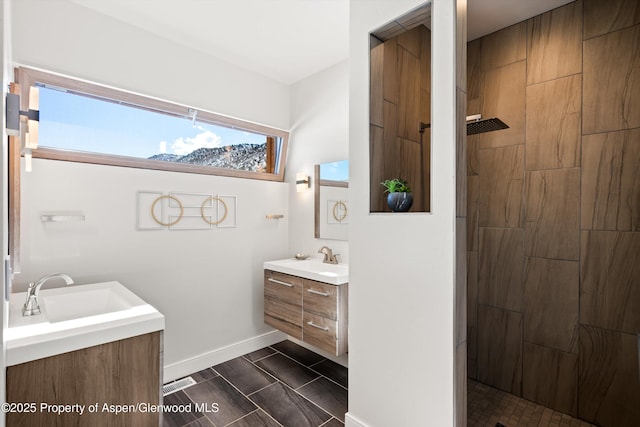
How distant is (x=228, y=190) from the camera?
9.92 ft

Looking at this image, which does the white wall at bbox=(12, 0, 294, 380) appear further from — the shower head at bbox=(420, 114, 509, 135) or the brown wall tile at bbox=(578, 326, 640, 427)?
the brown wall tile at bbox=(578, 326, 640, 427)

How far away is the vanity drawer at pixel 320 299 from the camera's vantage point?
94.2 inches

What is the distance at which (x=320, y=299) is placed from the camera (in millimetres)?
2486

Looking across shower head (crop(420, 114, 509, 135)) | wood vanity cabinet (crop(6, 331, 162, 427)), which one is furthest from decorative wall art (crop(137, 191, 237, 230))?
shower head (crop(420, 114, 509, 135))

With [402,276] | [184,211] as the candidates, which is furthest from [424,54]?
[184,211]

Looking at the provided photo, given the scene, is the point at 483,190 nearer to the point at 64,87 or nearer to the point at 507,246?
the point at 507,246

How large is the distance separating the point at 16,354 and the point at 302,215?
237cm

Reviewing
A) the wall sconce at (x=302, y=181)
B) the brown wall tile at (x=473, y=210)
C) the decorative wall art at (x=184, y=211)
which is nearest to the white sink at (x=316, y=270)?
the decorative wall art at (x=184, y=211)

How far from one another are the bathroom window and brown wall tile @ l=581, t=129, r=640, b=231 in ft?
8.39

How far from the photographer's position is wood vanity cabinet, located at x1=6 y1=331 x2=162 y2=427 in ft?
4.31

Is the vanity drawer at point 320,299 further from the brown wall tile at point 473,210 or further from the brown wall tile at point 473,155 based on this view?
the brown wall tile at point 473,155

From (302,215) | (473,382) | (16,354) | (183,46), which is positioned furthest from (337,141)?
(16,354)

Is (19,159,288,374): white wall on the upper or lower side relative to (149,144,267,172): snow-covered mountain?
lower

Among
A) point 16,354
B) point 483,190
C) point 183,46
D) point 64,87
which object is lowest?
point 16,354
